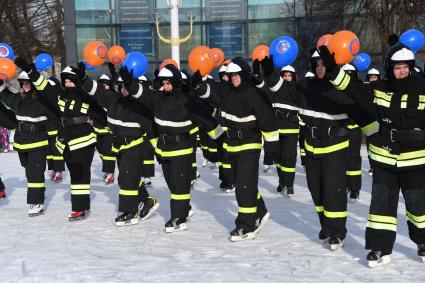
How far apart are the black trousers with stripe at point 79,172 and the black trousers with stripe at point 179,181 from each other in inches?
47.6

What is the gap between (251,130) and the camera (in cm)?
646

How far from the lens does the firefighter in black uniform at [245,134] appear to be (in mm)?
6406

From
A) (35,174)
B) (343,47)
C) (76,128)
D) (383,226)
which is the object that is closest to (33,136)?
→ (35,174)

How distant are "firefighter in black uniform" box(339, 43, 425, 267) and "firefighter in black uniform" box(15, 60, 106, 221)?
365 centimetres

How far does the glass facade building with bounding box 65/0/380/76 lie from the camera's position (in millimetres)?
24141

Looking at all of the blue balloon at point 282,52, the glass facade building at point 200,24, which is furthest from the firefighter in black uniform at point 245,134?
the glass facade building at point 200,24

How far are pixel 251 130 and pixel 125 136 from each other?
1.70 metres

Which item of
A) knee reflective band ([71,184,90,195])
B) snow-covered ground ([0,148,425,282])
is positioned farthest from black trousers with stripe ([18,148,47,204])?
knee reflective band ([71,184,90,195])

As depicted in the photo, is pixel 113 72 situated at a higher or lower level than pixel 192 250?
higher

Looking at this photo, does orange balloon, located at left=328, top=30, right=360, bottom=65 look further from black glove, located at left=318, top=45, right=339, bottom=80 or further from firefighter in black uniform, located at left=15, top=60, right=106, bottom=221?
firefighter in black uniform, located at left=15, top=60, right=106, bottom=221

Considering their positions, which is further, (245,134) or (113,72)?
(113,72)

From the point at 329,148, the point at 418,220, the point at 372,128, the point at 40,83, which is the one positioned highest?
the point at 40,83

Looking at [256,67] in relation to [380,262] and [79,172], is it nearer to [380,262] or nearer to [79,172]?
[380,262]

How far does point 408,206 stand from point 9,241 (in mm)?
4240
